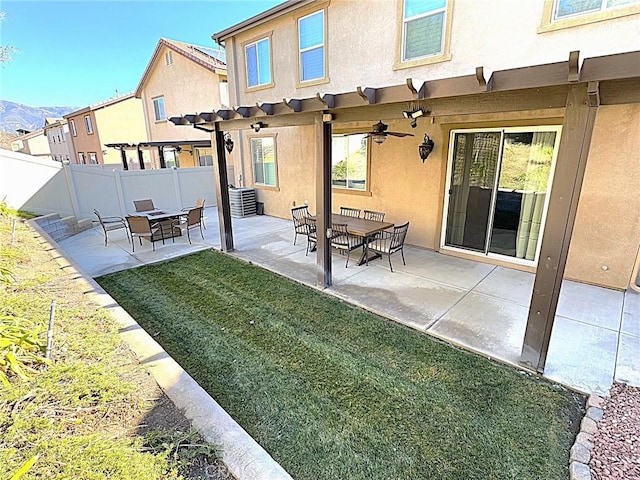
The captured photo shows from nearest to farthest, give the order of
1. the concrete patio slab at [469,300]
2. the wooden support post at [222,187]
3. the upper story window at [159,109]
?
the concrete patio slab at [469,300], the wooden support post at [222,187], the upper story window at [159,109]

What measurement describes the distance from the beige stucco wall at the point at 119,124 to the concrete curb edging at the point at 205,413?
21.6 meters

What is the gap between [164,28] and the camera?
49.0 feet

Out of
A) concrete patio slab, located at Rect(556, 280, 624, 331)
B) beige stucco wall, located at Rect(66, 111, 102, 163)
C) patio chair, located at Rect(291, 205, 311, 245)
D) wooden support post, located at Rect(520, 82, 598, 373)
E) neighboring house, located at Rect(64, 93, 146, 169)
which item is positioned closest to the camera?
wooden support post, located at Rect(520, 82, 598, 373)

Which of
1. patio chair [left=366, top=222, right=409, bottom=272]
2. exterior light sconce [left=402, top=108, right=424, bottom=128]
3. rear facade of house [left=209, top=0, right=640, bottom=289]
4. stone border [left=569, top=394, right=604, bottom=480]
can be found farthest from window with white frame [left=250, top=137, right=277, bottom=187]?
stone border [left=569, top=394, right=604, bottom=480]

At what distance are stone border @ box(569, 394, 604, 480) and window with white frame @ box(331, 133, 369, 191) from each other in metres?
6.09

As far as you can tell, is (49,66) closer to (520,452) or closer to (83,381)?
(83,381)

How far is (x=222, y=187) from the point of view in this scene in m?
6.88

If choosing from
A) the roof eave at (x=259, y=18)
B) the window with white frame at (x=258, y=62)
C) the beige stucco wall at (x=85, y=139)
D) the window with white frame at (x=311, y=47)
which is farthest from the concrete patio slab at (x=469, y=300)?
the beige stucco wall at (x=85, y=139)

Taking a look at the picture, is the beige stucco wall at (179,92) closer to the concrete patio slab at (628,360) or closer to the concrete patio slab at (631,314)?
the concrete patio slab at (631,314)

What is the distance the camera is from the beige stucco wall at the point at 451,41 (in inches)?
180

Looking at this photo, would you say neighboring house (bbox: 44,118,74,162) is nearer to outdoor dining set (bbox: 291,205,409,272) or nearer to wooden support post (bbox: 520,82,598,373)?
outdoor dining set (bbox: 291,205,409,272)

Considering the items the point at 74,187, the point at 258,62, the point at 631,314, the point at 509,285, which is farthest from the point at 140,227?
the point at 631,314

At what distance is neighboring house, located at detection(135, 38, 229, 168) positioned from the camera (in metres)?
12.9

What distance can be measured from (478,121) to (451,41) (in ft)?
4.88
